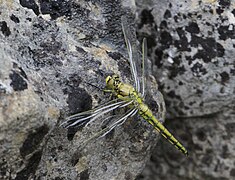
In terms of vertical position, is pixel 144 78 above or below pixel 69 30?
below

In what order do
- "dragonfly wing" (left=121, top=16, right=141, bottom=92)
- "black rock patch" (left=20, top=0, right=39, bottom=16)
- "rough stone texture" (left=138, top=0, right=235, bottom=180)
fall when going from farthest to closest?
"rough stone texture" (left=138, top=0, right=235, bottom=180)
"dragonfly wing" (left=121, top=16, right=141, bottom=92)
"black rock patch" (left=20, top=0, right=39, bottom=16)

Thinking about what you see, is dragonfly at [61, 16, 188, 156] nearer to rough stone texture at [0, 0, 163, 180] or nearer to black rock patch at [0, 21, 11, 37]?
rough stone texture at [0, 0, 163, 180]

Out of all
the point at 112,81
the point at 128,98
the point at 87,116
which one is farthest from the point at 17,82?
the point at 128,98

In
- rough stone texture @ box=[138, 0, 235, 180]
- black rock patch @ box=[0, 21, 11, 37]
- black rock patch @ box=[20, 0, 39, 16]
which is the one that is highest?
black rock patch @ box=[20, 0, 39, 16]

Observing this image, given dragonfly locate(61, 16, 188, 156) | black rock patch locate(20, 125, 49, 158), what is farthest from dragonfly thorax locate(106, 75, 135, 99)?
black rock patch locate(20, 125, 49, 158)

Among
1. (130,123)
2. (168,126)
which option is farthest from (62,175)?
(168,126)

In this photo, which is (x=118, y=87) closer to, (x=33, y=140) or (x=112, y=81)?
(x=112, y=81)

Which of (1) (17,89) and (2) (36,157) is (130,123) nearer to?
(2) (36,157)
